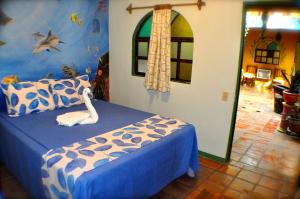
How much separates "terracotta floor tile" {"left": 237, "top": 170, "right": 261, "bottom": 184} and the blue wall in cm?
275

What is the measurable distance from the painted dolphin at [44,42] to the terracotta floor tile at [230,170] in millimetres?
2819

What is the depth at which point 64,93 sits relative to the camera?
3096 millimetres

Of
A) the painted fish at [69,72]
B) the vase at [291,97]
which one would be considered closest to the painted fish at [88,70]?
the painted fish at [69,72]

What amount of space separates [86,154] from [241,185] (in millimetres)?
1762

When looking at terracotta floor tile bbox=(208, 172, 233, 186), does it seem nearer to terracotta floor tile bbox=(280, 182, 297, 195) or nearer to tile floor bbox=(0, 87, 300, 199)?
tile floor bbox=(0, 87, 300, 199)

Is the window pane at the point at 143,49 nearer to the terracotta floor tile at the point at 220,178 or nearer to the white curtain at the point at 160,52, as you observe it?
the white curtain at the point at 160,52

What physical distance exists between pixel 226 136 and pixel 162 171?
1.17 meters

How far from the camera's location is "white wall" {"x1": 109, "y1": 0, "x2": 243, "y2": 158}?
2.75 metres

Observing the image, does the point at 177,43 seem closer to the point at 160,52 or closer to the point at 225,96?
the point at 160,52

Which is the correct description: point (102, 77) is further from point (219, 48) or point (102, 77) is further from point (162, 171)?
point (162, 171)

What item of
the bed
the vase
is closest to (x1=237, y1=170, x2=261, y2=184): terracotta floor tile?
the bed

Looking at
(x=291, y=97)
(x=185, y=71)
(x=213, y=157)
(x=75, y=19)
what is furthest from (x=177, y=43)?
(x=291, y=97)

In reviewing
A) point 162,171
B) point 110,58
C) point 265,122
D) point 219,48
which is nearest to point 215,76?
point 219,48

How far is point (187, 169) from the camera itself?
2.59 meters
